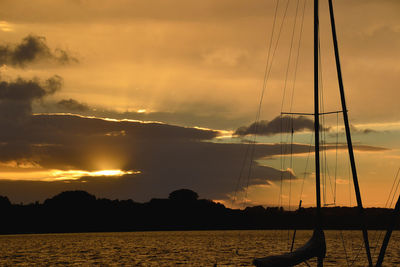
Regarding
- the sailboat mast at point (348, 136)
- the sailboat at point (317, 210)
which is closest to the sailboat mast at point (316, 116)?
the sailboat at point (317, 210)

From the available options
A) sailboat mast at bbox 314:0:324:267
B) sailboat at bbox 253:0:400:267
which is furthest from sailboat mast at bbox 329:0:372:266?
sailboat mast at bbox 314:0:324:267

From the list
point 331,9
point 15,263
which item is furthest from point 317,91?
point 15,263

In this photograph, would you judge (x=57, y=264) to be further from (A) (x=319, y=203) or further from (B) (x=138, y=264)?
(A) (x=319, y=203)

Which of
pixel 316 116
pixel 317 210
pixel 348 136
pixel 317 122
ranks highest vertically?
pixel 316 116

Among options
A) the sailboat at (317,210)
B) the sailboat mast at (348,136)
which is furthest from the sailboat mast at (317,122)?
the sailboat mast at (348,136)

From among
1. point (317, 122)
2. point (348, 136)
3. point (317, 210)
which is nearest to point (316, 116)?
point (317, 122)

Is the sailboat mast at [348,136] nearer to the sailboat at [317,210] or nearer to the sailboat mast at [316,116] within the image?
the sailboat at [317,210]

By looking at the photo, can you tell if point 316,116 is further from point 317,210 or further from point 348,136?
point 317,210

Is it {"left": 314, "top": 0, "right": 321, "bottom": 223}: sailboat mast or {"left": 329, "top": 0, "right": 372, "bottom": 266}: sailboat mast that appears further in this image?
{"left": 314, "top": 0, "right": 321, "bottom": 223}: sailboat mast

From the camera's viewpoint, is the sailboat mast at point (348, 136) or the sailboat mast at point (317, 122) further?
the sailboat mast at point (317, 122)

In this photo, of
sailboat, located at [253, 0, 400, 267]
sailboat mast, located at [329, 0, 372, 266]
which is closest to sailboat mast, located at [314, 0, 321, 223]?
sailboat, located at [253, 0, 400, 267]

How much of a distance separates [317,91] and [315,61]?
1.81 meters

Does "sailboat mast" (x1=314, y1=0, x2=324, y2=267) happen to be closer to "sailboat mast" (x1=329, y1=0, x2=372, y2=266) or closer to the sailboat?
the sailboat

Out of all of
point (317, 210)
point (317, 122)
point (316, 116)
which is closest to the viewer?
point (317, 210)
